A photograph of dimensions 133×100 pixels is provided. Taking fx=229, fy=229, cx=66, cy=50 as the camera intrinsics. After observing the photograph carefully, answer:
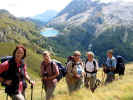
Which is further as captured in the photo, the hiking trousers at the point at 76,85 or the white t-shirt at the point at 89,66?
the white t-shirt at the point at 89,66

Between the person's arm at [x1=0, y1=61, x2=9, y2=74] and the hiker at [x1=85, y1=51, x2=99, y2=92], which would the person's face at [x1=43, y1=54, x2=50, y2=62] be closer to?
the person's arm at [x1=0, y1=61, x2=9, y2=74]

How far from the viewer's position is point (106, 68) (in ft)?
52.1

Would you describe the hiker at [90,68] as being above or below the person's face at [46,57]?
below

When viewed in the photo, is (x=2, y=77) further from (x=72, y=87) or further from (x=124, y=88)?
(x=124, y=88)

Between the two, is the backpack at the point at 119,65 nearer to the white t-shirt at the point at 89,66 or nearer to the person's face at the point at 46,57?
the white t-shirt at the point at 89,66

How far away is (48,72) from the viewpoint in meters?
9.84

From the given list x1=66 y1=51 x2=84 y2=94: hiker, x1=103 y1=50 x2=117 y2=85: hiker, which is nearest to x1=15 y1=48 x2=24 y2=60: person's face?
x1=66 y1=51 x2=84 y2=94: hiker

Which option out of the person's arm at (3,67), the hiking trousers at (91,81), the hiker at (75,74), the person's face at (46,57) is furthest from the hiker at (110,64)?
the person's arm at (3,67)

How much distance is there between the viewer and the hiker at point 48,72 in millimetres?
9719

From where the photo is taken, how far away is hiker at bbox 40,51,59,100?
9.72 metres

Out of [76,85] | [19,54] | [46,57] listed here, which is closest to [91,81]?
[76,85]

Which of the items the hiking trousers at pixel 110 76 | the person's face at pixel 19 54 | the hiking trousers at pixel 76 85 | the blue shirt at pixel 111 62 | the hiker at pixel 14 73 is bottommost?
the hiking trousers at pixel 110 76

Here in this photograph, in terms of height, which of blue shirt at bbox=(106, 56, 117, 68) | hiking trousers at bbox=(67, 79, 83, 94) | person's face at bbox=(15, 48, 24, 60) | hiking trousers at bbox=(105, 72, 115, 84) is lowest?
hiking trousers at bbox=(105, 72, 115, 84)

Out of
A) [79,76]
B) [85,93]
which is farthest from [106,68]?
[85,93]
